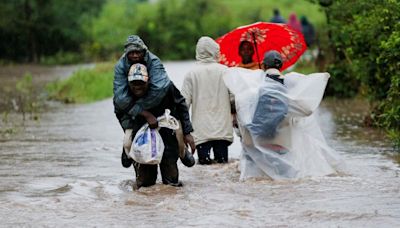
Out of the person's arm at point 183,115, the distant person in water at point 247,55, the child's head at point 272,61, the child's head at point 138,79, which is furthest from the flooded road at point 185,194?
the child's head at point 272,61

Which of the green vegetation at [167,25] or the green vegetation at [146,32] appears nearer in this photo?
the green vegetation at [146,32]

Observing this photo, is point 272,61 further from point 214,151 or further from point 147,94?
point 147,94

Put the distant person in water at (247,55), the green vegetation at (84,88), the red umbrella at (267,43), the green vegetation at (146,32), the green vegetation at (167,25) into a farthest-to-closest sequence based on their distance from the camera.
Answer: the green vegetation at (167,25) < the green vegetation at (84,88) < the green vegetation at (146,32) < the red umbrella at (267,43) < the distant person in water at (247,55)

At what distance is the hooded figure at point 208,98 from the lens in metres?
12.2

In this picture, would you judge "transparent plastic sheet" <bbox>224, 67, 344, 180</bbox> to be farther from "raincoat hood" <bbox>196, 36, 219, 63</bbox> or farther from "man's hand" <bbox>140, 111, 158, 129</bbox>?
"man's hand" <bbox>140, 111, 158, 129</bbox>

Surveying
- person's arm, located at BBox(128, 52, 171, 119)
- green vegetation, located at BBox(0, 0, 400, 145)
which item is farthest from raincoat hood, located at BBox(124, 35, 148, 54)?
green vegetation, located at BBox(0, 0, 400, 145)

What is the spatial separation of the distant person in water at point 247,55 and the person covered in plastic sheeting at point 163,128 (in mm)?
2533

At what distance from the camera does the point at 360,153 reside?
13312 mm

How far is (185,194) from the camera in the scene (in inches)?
396

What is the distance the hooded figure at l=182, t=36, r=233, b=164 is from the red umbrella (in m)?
0.80

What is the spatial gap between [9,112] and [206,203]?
35.8 feet

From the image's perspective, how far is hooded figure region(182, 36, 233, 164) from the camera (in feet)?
39.9

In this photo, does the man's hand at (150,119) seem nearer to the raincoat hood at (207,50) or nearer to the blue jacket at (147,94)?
the blue jacket at (147,94)

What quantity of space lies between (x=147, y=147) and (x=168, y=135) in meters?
0.42
